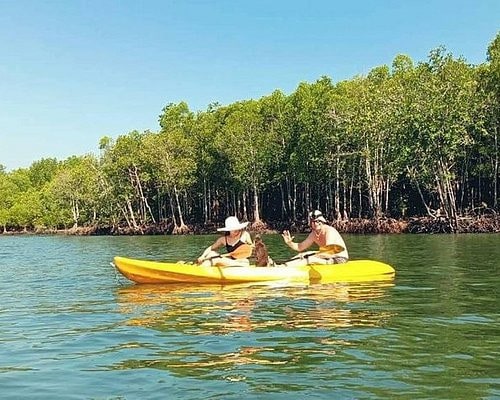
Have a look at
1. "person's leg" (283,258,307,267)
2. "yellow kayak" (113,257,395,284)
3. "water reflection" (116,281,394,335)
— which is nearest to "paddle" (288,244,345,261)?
"person's leg" (283,258,307,267)

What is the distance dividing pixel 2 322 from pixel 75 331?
5.45ft

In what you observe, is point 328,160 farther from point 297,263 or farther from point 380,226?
point 297,263

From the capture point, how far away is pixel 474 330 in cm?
792

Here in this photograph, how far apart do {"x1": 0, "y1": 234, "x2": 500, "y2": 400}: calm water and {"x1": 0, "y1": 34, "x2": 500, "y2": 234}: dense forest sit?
2673 centimetres

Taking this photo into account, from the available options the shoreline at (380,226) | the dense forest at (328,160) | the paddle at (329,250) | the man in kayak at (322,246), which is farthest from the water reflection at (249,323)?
the dense forest at (328,160)

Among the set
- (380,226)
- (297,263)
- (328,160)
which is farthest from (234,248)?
(328,160)

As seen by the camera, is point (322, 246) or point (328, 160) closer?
point (322, 246)

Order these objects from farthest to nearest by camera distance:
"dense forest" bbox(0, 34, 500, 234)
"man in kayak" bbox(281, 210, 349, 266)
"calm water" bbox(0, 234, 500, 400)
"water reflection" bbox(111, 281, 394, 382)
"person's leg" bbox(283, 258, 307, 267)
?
"dense forest" bbox(0, 34, 500, 234)
"man in kayak" bbox(281, 210, 349, 266)
"person's leg" bbox(283, 258, 307, 267)
"water reflection" bbox(111, 281, 394, 382)
"calm water" bbox(0, 234, 500, 400)

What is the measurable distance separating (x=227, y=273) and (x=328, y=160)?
3327cm

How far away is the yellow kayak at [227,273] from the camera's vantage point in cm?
1283

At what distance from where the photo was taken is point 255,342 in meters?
7.39

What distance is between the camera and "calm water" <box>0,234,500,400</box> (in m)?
5.57

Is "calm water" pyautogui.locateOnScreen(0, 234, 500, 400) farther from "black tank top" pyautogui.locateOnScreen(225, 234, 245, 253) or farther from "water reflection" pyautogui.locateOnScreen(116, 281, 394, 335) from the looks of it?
"black tank top" pyautogui.locateOnScreen(225, 234, 245, 253)

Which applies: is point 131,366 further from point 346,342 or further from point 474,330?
point 474,330
